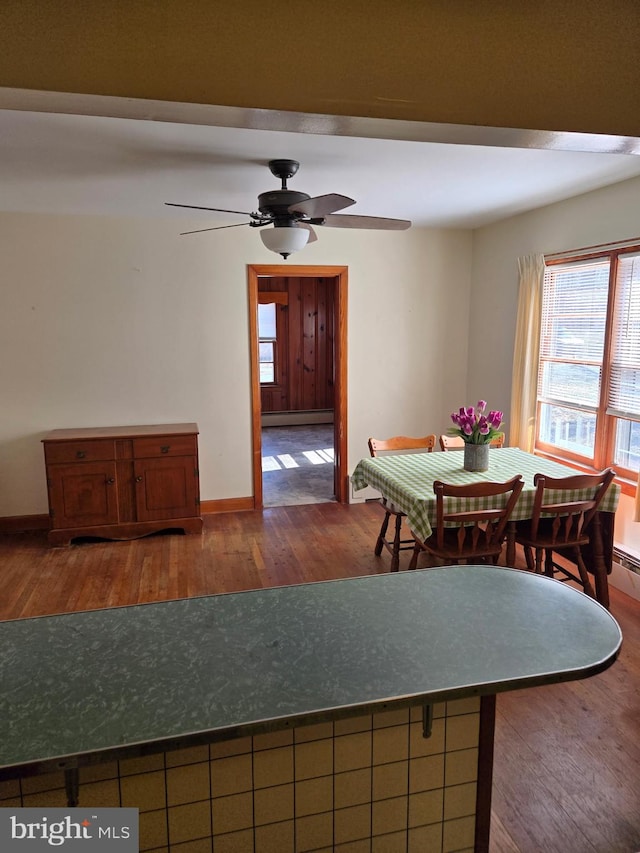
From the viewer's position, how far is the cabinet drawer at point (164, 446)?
4.43m

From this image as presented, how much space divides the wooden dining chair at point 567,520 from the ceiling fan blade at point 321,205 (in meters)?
1.68

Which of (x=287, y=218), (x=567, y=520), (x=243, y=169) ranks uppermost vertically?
(x=243, y=169)

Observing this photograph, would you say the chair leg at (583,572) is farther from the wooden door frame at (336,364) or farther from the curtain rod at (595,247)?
the wooden door frame at (336,364)

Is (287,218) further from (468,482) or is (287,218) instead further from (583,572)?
(583,572)

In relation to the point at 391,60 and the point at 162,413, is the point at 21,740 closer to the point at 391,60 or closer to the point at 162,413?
the point at 391,60

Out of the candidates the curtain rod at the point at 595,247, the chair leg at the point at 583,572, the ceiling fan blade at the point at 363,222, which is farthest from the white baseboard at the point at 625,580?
the ceiling fan blade at the point at 363,222

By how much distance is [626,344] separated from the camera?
12.0 ft

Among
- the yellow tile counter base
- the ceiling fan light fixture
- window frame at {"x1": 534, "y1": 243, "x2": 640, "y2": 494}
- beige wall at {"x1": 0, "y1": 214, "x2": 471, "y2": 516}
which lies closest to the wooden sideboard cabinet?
beige wall at {"x1": 0, "y1": 214, "x2": 471, "y2": 516}

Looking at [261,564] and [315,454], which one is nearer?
[261,564]

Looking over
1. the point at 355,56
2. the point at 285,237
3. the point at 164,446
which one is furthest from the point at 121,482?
the point at 355,56

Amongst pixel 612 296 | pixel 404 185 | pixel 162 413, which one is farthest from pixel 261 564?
pixel 612 296

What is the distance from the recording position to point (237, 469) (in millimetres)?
5199

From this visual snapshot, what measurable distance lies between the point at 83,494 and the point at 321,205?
2.84 m

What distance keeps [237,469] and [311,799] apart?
4.02m
